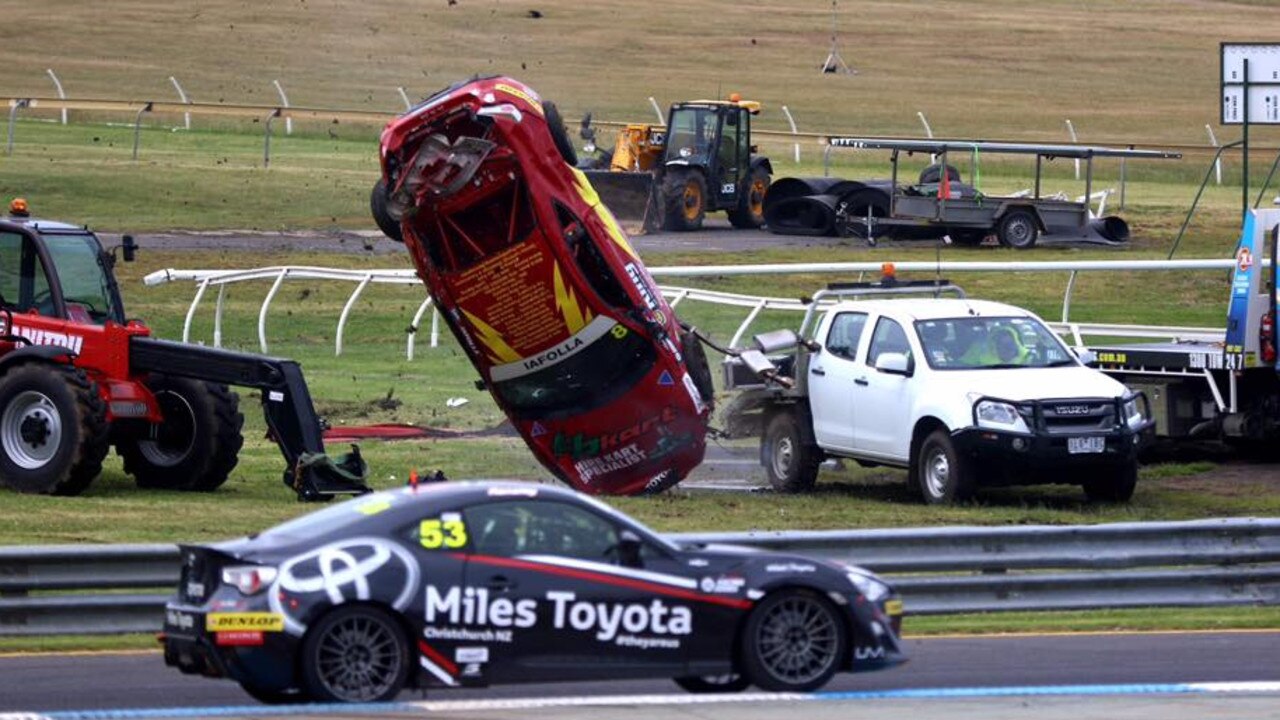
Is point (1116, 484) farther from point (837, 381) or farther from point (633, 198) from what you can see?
point (633, 198)

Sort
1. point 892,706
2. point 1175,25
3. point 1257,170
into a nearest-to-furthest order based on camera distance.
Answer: point 892,706, point 1257,170, point 1175,25

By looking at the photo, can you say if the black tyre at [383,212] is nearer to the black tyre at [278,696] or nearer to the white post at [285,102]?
the black tyre at [278,696]

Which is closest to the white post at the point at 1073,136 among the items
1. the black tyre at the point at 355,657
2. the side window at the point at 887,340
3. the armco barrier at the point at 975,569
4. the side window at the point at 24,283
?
the side window at the point at 887,340

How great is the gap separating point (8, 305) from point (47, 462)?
1560mm

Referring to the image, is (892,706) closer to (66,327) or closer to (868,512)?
(868,512)

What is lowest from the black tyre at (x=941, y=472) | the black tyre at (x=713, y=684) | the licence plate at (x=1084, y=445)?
the black tyre at (x=713, y=684)

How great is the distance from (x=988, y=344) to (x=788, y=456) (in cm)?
235

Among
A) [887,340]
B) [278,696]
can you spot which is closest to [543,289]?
[887,340]

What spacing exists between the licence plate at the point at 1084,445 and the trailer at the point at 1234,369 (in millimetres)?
2908

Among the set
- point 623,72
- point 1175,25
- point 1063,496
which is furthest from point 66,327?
point 1175,25

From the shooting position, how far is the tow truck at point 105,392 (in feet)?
59.7

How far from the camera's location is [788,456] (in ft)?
67.3

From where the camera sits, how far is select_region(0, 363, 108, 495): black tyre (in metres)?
18.1

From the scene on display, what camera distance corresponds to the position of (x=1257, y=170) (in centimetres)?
5716
